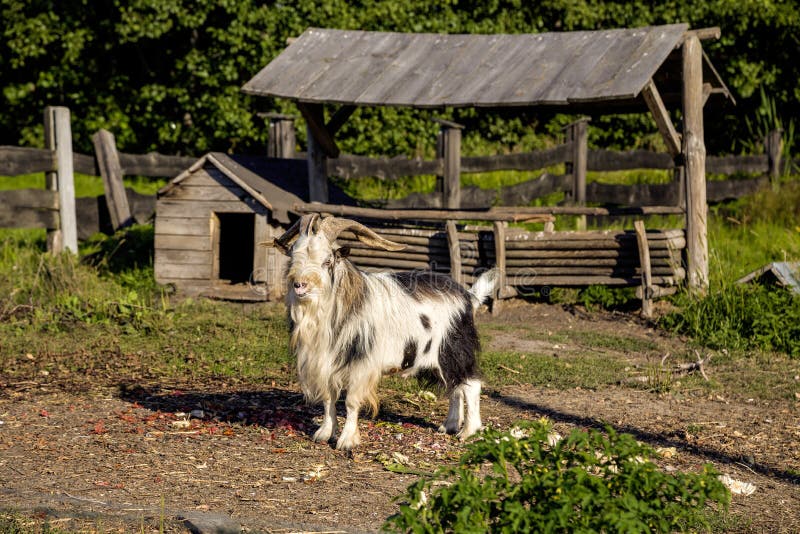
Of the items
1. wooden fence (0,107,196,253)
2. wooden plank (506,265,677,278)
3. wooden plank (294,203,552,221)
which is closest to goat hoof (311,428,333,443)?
wooden plank (294,203,552,221)

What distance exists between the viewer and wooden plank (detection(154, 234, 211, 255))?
42.2 ft

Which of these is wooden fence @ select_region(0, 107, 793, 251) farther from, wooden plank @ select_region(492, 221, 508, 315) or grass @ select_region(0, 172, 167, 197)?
grass @ select_region(0, 172, 167, 197)

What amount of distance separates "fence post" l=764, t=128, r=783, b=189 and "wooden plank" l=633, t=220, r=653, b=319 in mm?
7956

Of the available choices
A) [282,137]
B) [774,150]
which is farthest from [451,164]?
[774,150]

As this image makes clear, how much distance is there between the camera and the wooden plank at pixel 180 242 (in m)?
12.9

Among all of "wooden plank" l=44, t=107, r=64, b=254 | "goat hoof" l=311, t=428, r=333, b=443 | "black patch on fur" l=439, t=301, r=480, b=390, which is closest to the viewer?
"goat hoof" l=311, t=428, r=333, b=443

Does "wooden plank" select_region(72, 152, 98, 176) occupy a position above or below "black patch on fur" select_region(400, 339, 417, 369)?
above

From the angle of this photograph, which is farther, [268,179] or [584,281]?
[268,179]

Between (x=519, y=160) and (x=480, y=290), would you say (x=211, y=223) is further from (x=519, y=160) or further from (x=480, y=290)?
(x=519, y=160)

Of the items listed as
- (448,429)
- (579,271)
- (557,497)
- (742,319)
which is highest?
(579,271)

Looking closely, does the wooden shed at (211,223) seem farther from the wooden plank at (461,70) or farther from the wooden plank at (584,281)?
the wooden plank at (584,281)

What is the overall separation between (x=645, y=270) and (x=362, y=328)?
5.62 metres

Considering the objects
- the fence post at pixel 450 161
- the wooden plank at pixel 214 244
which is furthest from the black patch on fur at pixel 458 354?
the fence post at pixel 450 161

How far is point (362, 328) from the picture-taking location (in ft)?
23.3
